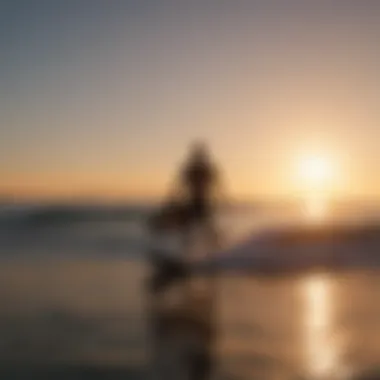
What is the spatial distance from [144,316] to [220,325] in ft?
1.70

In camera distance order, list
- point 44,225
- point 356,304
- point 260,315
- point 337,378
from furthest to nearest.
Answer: point 44,225
point 356,304
point 260,315
point 337,378

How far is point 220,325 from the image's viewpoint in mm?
3695

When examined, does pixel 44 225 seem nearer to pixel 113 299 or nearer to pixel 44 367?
pixel 113 299

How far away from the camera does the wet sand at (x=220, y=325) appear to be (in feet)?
9.60

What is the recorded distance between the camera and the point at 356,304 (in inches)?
169

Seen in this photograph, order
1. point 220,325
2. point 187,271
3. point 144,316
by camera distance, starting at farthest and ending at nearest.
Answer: point 187,271 → point 144,316 → point 220,325

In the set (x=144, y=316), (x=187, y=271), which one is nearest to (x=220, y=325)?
(x=144, y=316)

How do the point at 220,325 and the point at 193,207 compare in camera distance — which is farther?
the point at 193,207

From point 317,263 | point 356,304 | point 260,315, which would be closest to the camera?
point 260,315

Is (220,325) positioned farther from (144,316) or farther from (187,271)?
(187,271)

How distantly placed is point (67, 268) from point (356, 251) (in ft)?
10.2

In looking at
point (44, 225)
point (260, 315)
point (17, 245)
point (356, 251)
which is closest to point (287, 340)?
point (260, 315)

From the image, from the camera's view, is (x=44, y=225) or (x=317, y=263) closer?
(x=317, y=263)

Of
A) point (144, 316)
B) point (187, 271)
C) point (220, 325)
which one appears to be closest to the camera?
point (220, 325)
